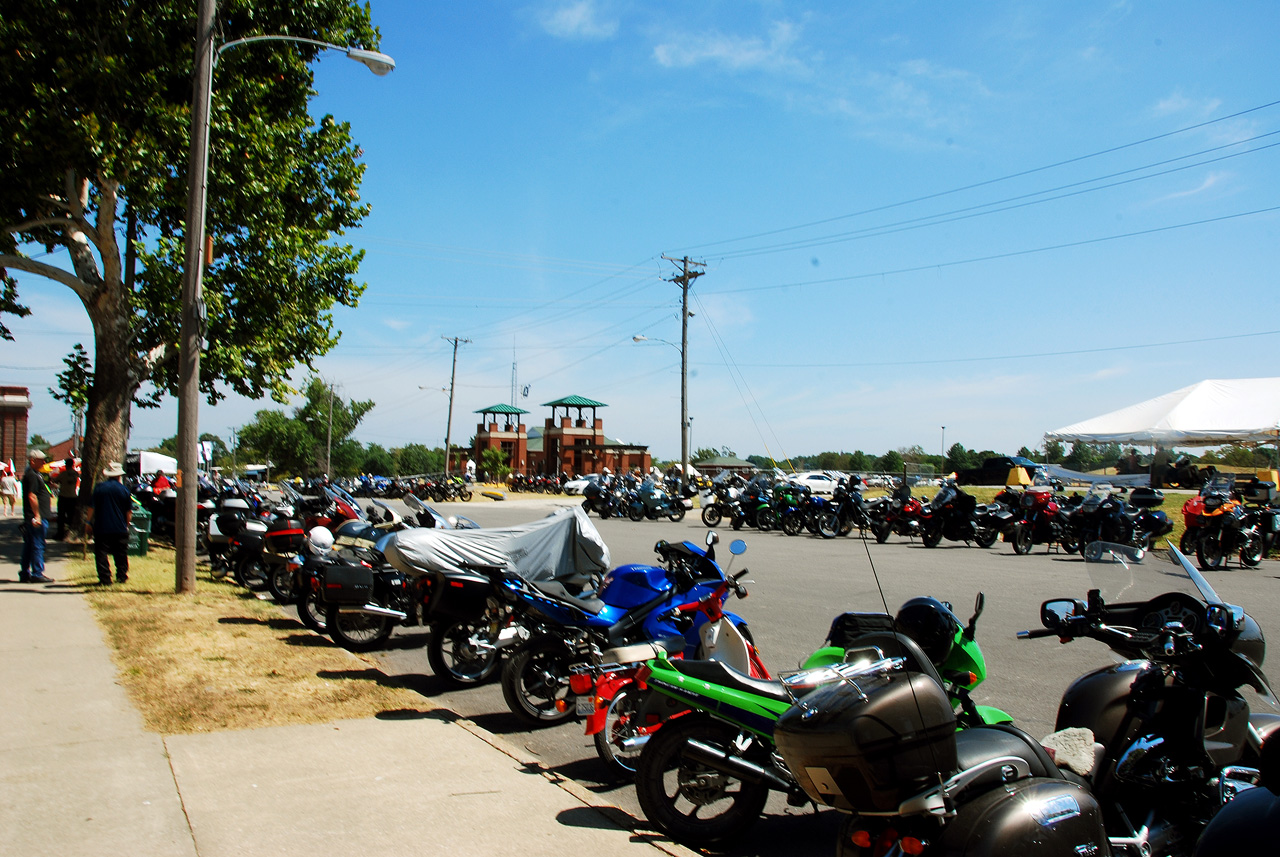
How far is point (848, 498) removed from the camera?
70.0 ft

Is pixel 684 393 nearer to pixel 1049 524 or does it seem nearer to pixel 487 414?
pixel 1049 524

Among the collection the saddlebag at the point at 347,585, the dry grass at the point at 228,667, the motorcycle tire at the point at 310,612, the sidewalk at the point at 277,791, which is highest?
the saddlebag at the point at 347,585

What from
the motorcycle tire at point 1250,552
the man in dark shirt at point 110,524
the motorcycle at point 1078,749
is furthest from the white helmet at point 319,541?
the motorcycle tire at point 1250,552

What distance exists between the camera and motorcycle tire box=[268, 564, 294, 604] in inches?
434

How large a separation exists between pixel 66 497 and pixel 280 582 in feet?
30.0

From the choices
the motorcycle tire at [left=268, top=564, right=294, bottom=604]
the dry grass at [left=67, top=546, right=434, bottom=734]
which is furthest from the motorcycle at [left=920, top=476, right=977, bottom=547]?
the dry grass at [left=67, top=546, right=434, bottom=734]

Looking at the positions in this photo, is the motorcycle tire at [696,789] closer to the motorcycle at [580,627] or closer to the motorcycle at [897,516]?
the motorcycle at [580,627]

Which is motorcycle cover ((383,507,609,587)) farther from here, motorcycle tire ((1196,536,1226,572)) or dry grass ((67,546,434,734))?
motorcycle tire ((1196,536,1226,572))

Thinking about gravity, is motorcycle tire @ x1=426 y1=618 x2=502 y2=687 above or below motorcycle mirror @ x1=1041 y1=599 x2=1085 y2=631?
below

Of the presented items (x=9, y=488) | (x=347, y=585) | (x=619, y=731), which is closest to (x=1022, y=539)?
Answer: (x=347, y=585)

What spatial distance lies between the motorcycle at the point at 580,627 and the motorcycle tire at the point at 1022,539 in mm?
13360

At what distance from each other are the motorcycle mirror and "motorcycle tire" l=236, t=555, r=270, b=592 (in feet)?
35.8

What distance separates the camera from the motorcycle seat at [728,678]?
394 cm

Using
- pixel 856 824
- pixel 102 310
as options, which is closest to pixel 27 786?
pixel 856 824
